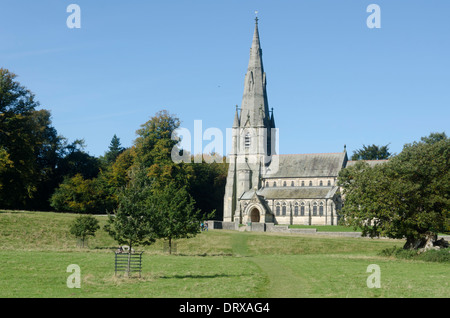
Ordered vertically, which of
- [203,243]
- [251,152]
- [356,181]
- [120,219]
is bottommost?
[203,243]

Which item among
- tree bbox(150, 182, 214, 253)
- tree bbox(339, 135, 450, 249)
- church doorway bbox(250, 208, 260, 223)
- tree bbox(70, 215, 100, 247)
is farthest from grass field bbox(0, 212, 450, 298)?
church doorway bbox(250, 208, 260, 223)

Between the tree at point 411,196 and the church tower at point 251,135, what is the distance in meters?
50.5

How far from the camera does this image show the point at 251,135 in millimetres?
88375

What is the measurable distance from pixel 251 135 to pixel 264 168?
6587 mm

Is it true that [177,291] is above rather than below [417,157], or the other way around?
below

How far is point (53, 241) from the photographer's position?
4147 cm

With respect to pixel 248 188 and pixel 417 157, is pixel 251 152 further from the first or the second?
pixel 417 157

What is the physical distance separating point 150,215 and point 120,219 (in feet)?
4.82

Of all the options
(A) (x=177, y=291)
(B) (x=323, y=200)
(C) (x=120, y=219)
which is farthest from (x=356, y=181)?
(B) (x=323, y=200)

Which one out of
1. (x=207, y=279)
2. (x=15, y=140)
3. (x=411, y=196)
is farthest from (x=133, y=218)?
(x=15, y=140)

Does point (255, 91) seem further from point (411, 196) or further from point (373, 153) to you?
point (411, 196)

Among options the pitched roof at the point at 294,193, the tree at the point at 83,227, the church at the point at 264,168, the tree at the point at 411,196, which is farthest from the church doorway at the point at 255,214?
the tree at the point at 411,196
